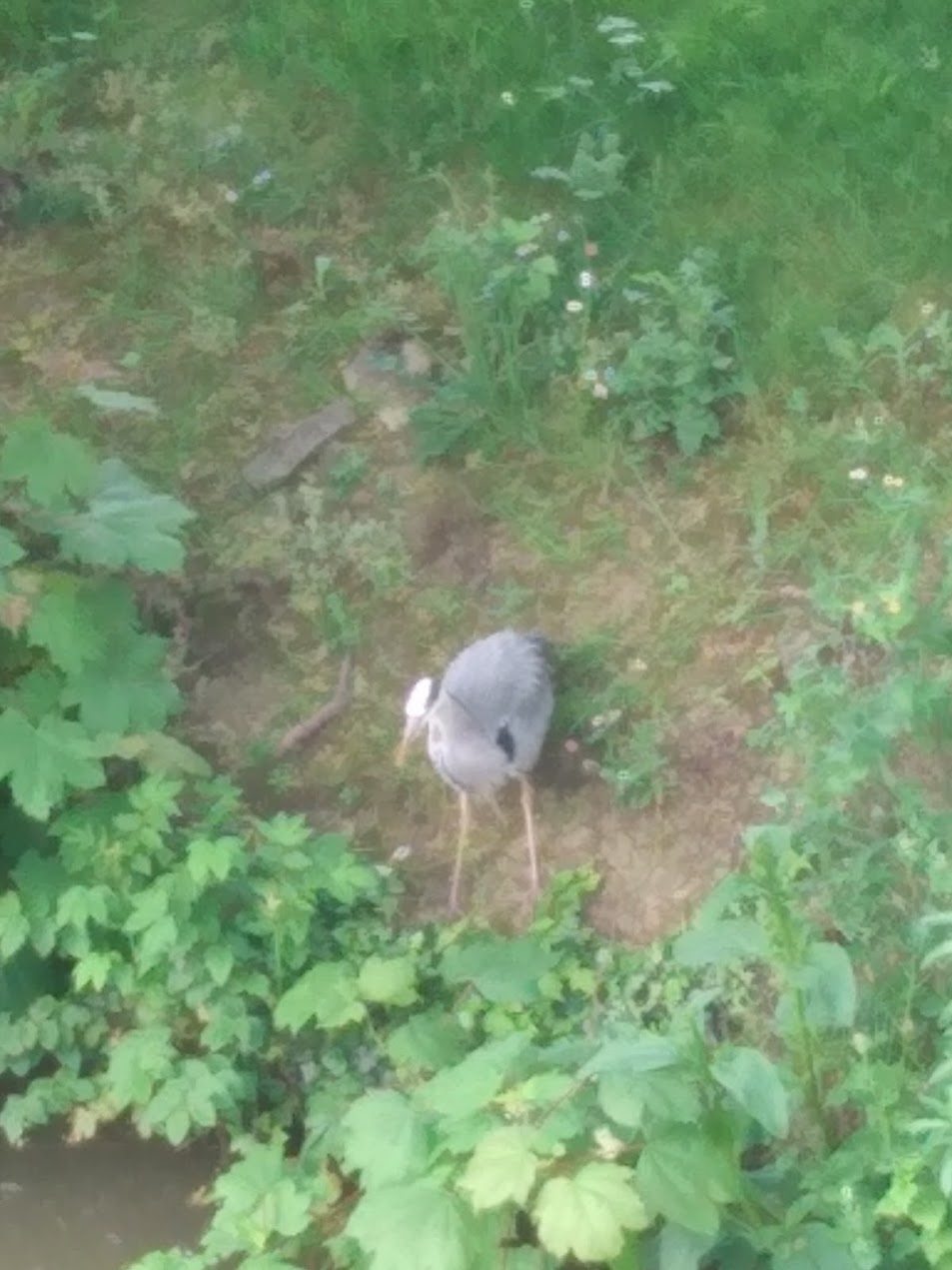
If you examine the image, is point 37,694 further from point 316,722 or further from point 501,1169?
point 501,1169

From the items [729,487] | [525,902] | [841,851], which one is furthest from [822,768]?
[729,487]

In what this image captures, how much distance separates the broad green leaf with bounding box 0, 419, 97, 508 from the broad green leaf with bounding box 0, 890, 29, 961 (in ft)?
2.87

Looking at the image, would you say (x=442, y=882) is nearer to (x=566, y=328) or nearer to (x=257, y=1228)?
(x=257, y=1228)

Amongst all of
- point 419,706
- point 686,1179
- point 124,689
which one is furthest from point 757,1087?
point 124,689

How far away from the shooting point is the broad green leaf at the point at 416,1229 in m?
2.78

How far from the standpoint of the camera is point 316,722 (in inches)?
174

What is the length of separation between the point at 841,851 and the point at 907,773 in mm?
280

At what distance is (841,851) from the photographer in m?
3.66

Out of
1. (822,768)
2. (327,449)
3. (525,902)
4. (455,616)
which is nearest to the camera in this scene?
(822,768)

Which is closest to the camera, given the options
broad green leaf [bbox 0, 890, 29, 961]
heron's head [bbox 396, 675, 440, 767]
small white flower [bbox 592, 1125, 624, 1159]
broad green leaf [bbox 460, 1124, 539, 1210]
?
broad green leaf [bbox 460, 1124, 539, 1210]

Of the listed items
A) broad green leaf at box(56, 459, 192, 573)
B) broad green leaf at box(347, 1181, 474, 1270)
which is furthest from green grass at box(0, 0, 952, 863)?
broad green leaf at box(347, 1181, 474, 1270)

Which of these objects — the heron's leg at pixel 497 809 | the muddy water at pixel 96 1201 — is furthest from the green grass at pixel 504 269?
the muddy water at pixel 96 1201

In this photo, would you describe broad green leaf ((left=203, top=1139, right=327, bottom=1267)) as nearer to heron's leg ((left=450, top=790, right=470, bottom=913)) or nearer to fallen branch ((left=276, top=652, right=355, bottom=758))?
heron's leg ((left=450, top=790, right=470, bottom=913))

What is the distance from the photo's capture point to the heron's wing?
3891mm
